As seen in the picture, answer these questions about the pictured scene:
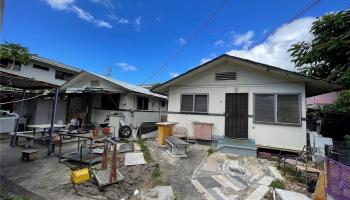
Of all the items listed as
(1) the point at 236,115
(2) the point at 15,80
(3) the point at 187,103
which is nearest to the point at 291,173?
(1) the point at 236,115

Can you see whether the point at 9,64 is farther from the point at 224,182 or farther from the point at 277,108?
the point at 277,108

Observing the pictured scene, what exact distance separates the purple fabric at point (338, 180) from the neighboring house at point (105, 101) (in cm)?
964

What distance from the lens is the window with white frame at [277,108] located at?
726cm

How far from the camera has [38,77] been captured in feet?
51.2

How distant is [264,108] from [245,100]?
809mm

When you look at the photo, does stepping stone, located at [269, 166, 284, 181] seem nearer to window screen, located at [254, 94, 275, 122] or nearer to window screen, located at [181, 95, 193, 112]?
window screen, located at [254, 94, 275, 122]

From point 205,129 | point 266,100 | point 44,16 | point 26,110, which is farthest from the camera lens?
point 26,110

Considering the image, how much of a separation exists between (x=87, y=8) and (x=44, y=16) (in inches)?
108

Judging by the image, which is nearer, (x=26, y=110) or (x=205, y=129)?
(x=205, y=129)

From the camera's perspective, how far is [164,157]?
652 centimetres

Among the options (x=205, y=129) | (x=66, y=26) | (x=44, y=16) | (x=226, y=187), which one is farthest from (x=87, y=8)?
(x=226, y=187)

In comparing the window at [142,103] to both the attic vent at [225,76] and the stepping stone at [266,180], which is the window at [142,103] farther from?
the stepping stone at [266,180]

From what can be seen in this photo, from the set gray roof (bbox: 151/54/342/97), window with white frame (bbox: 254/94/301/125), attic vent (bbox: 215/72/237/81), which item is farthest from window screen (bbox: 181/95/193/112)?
window with white frame (bbox: 254/94/301/125)

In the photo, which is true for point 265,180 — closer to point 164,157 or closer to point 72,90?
point 164,157
